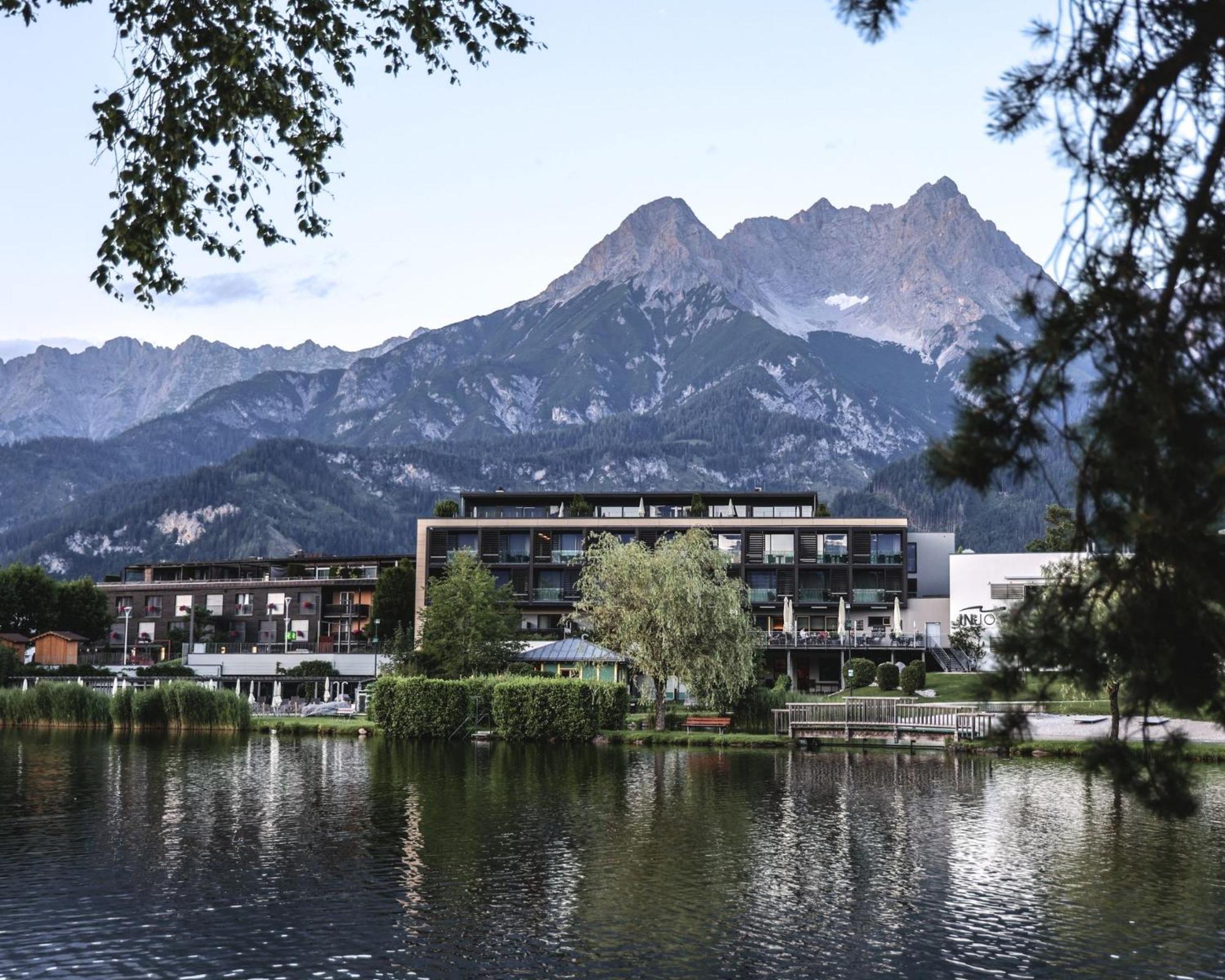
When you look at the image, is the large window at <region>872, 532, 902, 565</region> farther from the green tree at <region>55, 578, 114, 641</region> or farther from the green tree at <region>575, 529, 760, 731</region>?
the green tree at <region>55, 578, 114, 641</region>

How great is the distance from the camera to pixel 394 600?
10406 centimetres

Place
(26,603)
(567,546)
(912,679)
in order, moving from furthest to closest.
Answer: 1. (26,603)
2. (567,546)
3. (912,679)

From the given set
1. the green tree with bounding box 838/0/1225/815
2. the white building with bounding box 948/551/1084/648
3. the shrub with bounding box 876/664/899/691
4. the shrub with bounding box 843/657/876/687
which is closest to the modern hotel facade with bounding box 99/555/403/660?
the white building with bounding box 948/551/1084/648

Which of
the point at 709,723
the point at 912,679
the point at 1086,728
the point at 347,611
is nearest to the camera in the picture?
the point at 1086,728

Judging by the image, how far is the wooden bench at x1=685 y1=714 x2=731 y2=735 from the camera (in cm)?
5634

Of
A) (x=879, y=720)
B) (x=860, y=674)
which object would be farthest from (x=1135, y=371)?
(x=860, y=674)

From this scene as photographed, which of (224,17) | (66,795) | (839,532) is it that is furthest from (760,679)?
(224,17)

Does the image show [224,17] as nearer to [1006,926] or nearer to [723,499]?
[1006,926]

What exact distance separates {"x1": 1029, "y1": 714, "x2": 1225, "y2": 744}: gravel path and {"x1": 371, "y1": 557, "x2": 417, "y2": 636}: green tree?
2322 inches

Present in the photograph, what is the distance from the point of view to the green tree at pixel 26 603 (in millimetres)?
104938

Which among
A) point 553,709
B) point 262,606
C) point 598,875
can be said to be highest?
point 262,606

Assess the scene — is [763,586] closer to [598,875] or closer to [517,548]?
[517,548]

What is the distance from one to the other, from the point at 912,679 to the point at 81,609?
74.3m

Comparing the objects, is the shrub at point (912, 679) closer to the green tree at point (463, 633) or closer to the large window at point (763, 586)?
the green tree at point (463, 633)
